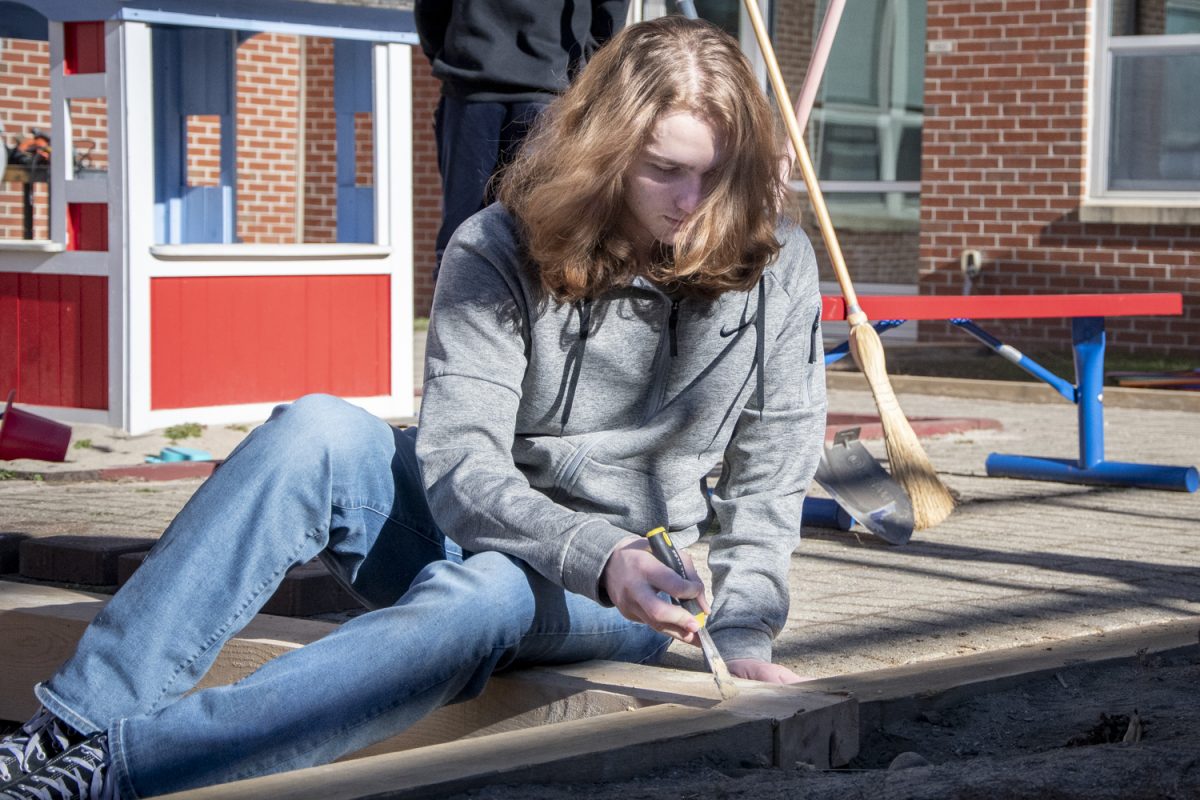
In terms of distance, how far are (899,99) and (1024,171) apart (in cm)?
212

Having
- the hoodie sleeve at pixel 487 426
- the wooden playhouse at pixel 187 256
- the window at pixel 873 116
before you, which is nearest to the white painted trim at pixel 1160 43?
the window at pixel 873 116

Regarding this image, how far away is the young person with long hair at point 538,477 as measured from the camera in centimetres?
232

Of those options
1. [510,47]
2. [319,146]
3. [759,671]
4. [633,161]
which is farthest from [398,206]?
[319,146]

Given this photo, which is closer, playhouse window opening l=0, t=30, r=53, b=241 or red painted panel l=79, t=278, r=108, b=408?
red painted panel l=79, t=278, r=108, b=408

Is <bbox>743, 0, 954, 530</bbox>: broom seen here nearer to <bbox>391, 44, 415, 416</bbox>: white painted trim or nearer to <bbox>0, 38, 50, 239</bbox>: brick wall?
<bbox>391, 44, 415, 416</bbox>: white painted trim

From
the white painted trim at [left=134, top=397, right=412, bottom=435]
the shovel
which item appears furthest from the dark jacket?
the white painted trim at [left=134, top=397, right=412, bottom=435]

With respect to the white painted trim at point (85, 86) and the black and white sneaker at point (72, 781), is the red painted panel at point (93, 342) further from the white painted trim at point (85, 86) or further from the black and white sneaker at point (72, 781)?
the black and white sneaker at point (72, 781)

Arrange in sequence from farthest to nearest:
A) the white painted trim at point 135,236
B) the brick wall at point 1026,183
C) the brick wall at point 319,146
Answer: the brick wall at point 319,146, the brick wall at point 1026,183, the white painted trim at point 135,236

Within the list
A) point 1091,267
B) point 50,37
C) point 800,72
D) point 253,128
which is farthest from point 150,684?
point 800,72

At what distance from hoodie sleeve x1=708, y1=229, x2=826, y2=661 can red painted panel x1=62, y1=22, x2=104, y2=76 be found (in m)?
5.12

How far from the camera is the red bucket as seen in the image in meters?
5.78

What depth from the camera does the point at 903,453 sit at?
4.76 meters

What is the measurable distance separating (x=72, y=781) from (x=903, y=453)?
2.95 metres

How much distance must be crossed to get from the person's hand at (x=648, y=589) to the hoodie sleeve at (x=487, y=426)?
3 centimetres
